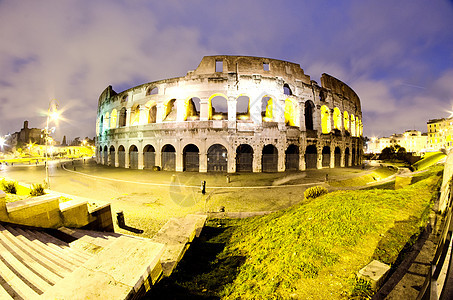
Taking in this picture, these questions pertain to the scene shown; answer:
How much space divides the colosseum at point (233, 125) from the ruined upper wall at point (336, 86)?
0.21 meters

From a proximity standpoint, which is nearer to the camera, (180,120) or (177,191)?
(177,191)

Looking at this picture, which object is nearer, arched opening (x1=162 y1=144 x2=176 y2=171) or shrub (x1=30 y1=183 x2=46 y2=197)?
shrub (x1=30 y1=183 x2=46 y2=197)

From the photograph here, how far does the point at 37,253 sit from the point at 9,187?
6354mm

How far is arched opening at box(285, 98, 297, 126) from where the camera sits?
18.7 meters

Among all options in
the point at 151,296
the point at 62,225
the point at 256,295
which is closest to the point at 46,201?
the point at 62,225

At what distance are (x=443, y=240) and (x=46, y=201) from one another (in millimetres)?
8081

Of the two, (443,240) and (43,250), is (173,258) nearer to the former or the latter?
(43,250)

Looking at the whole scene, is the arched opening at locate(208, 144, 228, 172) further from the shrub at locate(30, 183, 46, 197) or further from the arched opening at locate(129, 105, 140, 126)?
the shrub at locate(30, 183, 46, 197)

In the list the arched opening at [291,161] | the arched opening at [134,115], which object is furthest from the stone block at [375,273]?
the arched opening at [134,115]

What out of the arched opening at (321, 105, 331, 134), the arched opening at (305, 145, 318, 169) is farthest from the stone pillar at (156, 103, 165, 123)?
the arched opening at (321, 105, 331, 134)

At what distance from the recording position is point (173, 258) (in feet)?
10.5

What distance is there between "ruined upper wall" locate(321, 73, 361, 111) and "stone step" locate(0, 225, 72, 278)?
25.1m

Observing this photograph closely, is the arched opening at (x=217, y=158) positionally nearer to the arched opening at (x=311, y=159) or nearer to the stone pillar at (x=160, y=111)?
the stone pillar at (x=160, y=111)

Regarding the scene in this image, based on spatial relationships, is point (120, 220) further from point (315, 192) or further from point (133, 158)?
point (133, 158)
